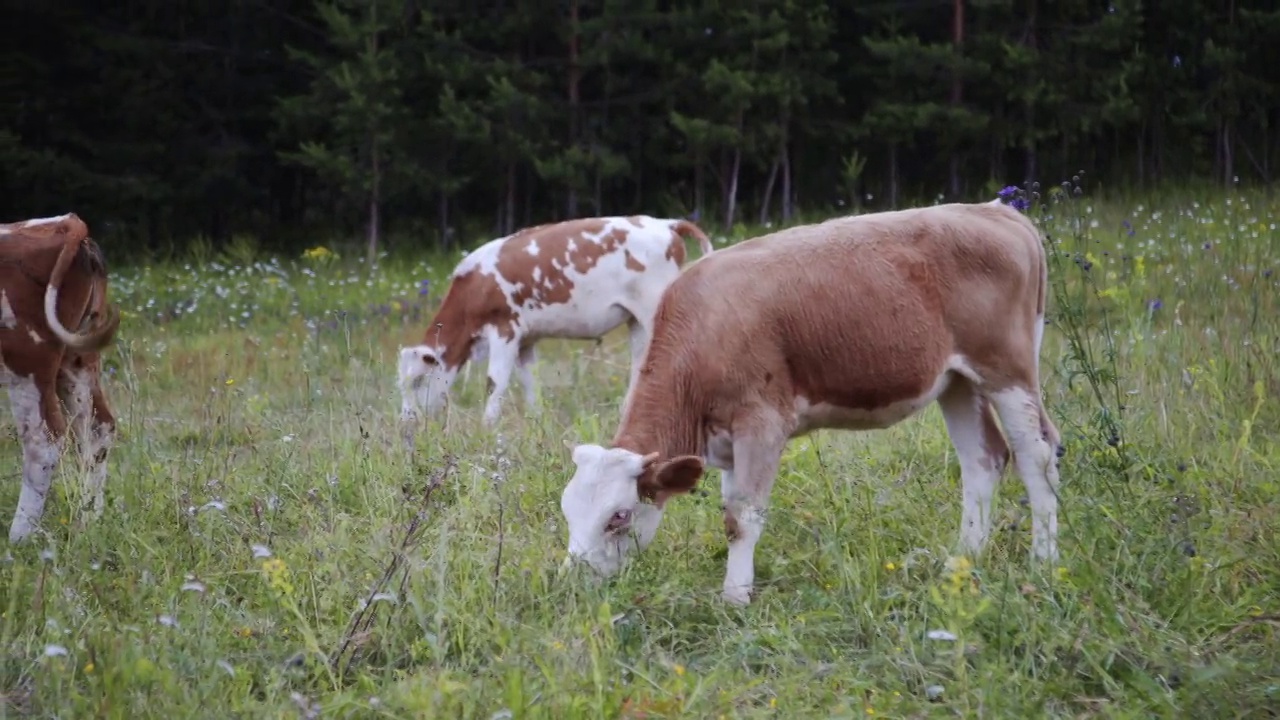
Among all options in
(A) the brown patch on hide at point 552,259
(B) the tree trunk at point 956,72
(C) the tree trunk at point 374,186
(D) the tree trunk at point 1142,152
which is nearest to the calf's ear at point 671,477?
(A) the brown patch on hide at point 552,259

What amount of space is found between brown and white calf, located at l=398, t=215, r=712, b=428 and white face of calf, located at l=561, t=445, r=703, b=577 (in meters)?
5.06

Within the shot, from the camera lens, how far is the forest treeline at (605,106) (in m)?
17.9

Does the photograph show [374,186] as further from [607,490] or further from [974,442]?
[607,490]

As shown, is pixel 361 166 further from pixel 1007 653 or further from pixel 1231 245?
pixel 1007 653

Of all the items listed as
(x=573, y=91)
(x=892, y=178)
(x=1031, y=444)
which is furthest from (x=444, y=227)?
(x=1031, y=444)

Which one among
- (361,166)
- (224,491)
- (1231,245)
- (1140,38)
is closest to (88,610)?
(224,491)

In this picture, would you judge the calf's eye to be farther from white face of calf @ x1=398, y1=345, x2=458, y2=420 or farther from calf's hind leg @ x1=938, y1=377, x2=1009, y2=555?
white face of calf @ x1=398, y1=345, x2=458, y2=420

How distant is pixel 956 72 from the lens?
1792cm

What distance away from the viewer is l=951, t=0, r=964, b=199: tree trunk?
17891mm

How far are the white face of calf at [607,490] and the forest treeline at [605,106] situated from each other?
1251 cm

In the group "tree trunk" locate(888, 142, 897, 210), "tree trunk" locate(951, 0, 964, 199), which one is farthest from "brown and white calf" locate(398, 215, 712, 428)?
"tree trunk" locate(951, 0, 964, 199)

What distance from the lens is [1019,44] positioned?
58.5ft

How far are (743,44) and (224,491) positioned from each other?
1416 cm

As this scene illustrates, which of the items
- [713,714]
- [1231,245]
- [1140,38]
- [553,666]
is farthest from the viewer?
[1140,38]
